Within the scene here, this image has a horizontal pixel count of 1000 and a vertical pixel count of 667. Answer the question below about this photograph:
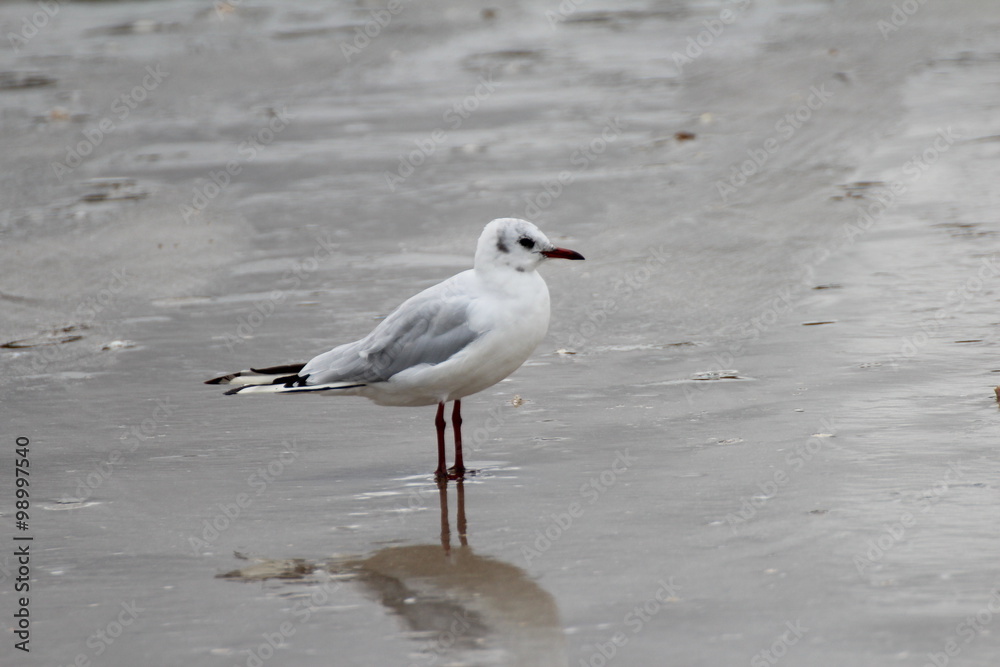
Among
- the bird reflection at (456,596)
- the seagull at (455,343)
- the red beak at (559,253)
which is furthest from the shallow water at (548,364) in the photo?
the red beak at (559,253)

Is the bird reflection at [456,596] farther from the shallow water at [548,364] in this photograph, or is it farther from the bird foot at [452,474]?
the bird foot at [452,474]

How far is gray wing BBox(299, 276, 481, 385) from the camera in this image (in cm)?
503

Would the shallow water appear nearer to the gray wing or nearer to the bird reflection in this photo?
the bird reflection

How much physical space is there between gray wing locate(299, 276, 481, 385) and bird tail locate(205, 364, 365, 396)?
0.04 m

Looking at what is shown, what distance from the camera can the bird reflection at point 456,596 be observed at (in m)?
3.54

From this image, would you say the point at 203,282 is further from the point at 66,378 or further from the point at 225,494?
the point at 225,494

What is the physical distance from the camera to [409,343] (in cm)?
511

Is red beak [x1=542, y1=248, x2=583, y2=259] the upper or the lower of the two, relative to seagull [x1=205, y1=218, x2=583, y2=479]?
upper

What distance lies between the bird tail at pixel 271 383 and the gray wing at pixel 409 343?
0.04m

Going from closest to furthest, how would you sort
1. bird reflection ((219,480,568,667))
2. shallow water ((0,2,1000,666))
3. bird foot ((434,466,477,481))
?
bird reflection ((219,480,568,667))
shallow water ((0,2,1000,666))
bird foot ((434,466,477,481))

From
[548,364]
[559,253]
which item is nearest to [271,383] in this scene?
[559,253]

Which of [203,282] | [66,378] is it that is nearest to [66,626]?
[66,378]

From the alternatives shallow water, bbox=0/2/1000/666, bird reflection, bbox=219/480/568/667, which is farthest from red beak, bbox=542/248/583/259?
bird reflection, bbox=219/480/568/667

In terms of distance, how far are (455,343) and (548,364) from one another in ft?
4.08
